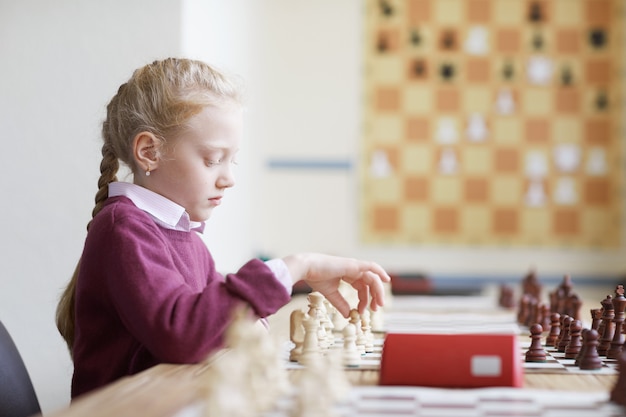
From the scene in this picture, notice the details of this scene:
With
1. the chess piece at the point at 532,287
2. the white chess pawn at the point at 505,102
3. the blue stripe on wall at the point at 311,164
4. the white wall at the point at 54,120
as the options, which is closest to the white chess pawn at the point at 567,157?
the white chess pawn at the point at 505,102

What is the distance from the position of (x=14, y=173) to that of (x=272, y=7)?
8.94 feet

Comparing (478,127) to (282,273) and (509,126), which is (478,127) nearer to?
(509,126)

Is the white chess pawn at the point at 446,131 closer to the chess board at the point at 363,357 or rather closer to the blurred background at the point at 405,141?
the blurred background at the point at 405,141

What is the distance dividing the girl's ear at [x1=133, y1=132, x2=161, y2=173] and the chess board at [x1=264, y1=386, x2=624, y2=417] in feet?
2.06

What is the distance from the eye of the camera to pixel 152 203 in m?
1.49

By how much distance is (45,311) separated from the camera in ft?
7.39

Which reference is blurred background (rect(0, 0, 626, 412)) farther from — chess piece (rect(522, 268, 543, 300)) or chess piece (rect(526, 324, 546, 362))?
chess piece (rect(526, 324, 546, 362))

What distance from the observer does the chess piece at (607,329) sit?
143 cm

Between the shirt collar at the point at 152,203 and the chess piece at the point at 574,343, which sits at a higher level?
the shirt collar at the point at 152,203

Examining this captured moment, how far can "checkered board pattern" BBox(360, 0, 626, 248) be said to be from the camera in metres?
4.61

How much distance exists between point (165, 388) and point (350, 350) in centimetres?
36

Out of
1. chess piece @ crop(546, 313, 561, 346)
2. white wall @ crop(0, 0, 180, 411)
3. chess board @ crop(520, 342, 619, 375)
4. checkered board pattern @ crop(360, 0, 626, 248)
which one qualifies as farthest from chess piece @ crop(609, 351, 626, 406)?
checkered board pattern @ crop(360, 0, 626, 248)

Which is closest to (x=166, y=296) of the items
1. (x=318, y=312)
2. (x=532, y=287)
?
(x=318, y=312)

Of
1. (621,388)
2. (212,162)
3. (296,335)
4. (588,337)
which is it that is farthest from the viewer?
(212,162)
